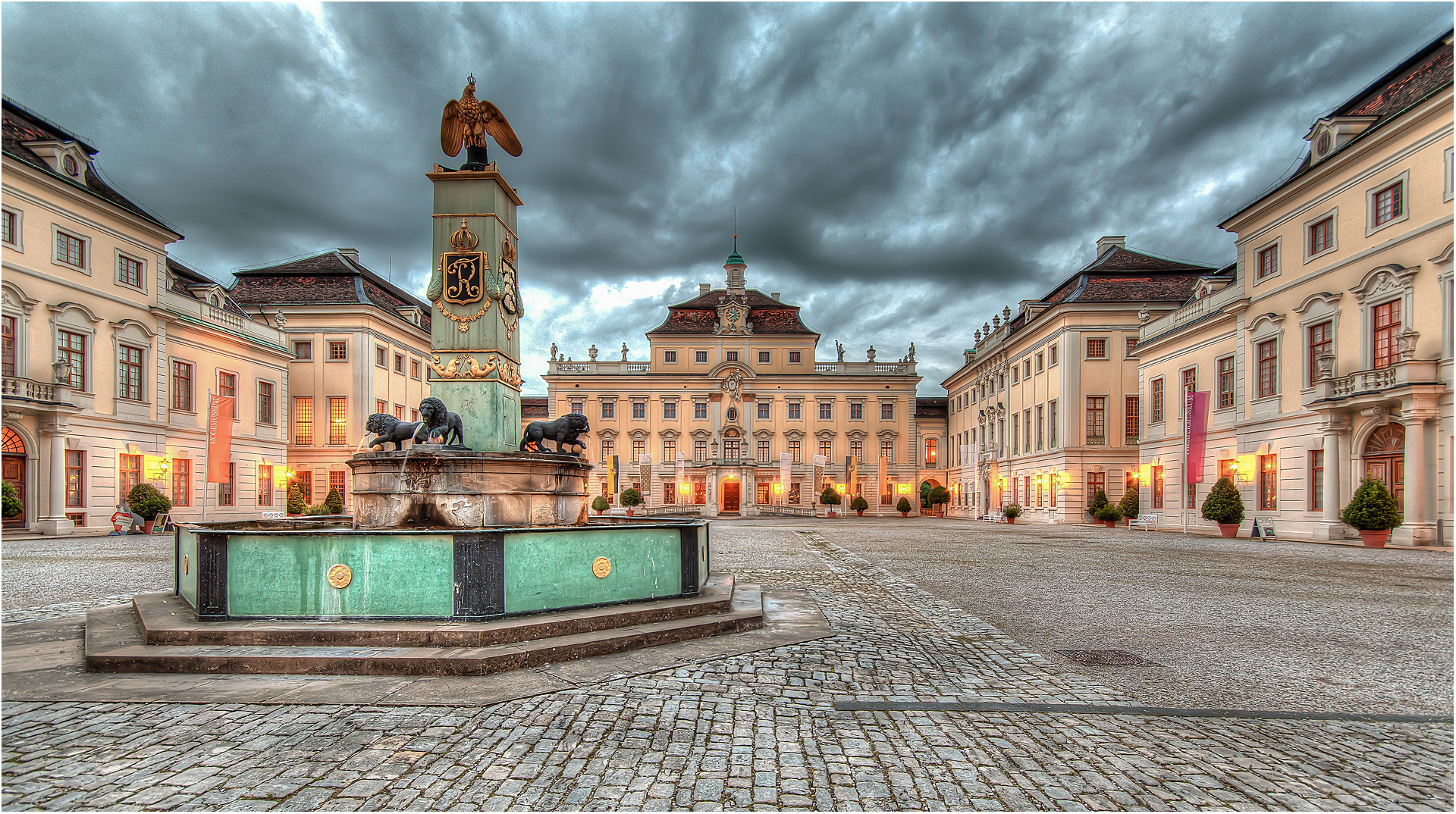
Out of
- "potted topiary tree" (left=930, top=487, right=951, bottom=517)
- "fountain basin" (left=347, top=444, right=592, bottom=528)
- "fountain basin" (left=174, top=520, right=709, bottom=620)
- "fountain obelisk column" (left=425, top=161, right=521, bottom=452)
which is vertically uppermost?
"fountain obelisk column" (left=425, top=161, right=521, bottom=452)

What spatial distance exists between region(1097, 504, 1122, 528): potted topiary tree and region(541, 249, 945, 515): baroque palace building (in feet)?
77.3

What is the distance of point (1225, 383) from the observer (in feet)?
91.1

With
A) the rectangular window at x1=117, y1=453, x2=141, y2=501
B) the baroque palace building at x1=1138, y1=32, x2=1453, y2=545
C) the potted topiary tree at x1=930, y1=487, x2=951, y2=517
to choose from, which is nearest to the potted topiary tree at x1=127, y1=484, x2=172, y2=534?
the rectangular window at x1=117, y1=453, x2=141, y2=501

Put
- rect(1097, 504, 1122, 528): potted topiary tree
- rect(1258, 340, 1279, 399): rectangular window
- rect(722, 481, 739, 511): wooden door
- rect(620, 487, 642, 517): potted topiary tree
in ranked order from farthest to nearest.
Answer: rect(722, 481, 739, 511): wooden door, rect(620, 487, 642, 517): potted topiary tree, rect(1097, 504, 1122, 528): potted topiary tree, rect(1258, 340, 1279, 399): rectangular window

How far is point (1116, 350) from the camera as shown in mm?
37062

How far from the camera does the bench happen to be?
3038cm

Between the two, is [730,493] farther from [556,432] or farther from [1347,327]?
[556,432]

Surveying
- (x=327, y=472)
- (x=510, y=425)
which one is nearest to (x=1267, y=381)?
(x=510, y=425)

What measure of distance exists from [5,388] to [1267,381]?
41846mm

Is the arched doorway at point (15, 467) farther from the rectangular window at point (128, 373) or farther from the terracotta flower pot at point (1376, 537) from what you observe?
the terracotta flower pot at point (1376, 537)

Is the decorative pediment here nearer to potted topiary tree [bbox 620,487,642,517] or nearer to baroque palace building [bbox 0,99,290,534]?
potted topiary tree [bbox 620,487,642,517]

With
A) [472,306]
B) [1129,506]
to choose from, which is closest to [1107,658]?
[472,306]

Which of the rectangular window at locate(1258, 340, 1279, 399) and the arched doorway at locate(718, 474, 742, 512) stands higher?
the rectangular window at locate(1258, 340, 1279, 399)

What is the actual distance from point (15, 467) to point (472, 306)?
2429 centimetres
